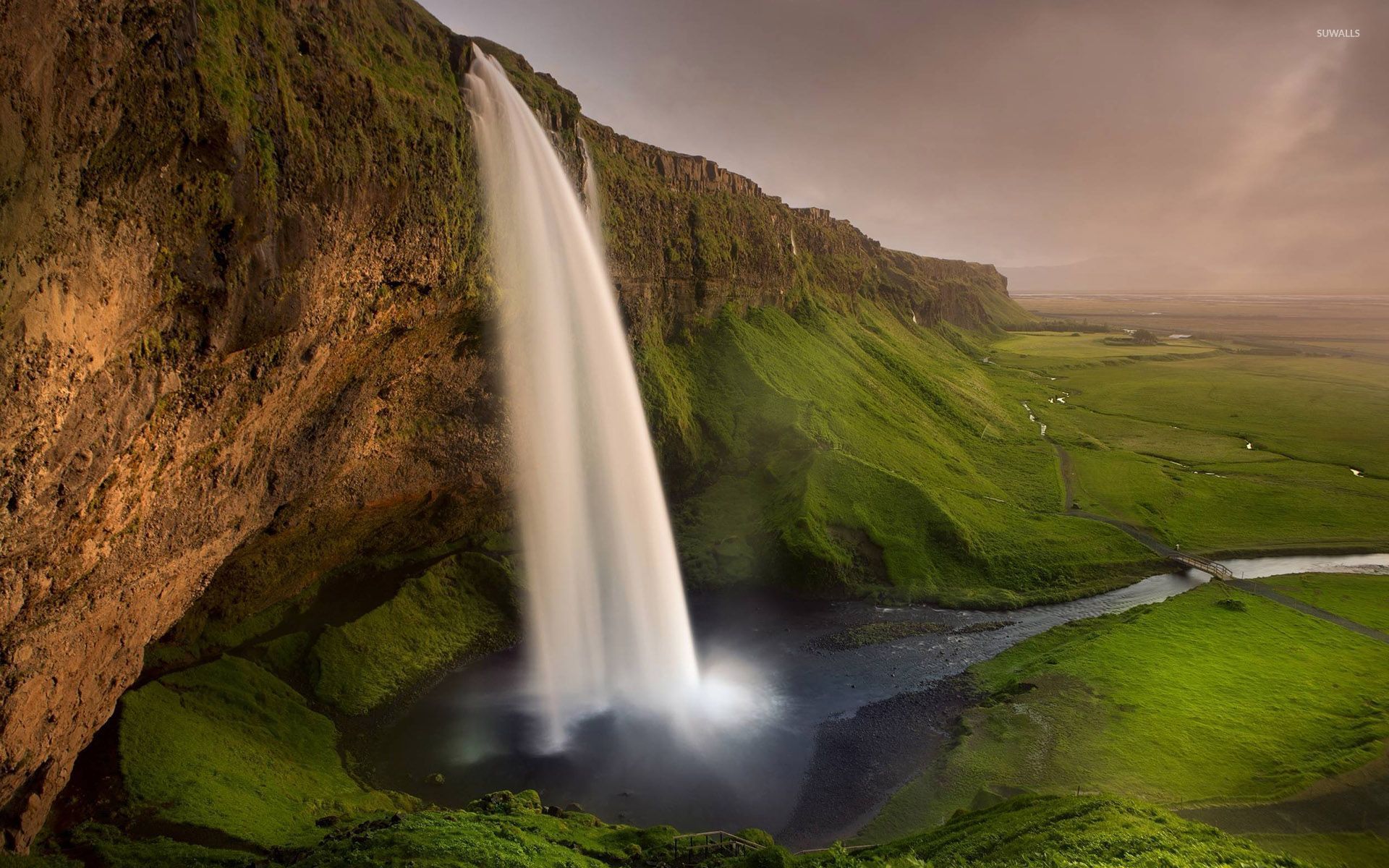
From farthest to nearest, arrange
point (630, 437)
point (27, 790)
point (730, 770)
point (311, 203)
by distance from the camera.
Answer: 1. point (630, 437)
2. point (730, 770)
3. point (311, 203)
4. point (27, 790)

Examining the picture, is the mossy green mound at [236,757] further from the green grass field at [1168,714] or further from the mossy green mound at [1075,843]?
the green grass field at [1168,714]

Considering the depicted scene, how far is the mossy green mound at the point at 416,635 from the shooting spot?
2995cm

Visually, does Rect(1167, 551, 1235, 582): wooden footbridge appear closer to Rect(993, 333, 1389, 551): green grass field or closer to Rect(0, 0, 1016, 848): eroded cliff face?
Rect(993, 333, 1389, 551): green grass field

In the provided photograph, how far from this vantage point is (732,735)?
2853 cm

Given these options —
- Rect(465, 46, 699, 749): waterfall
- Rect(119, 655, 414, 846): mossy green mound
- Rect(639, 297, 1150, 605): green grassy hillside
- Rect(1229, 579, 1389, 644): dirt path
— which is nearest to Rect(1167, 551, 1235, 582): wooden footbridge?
Rect(1229, 579, 1389, 644): dirt path

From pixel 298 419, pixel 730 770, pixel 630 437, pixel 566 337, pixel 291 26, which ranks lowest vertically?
pixel 730 770

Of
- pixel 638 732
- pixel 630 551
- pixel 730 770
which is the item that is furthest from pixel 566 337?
pixel 730 770

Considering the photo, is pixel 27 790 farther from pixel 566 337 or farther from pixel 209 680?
pixel 566 337

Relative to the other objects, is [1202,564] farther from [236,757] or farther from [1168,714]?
[236,757]

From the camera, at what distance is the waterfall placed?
107 ft

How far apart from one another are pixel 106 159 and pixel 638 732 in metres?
25.3

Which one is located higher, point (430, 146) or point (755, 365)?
point (430, 146)

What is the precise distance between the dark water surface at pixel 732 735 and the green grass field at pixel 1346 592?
1740 centimetres

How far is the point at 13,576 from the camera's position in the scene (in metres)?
15.0
